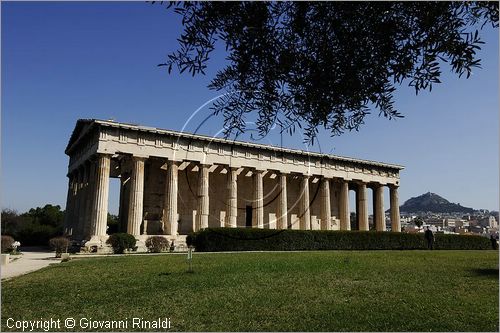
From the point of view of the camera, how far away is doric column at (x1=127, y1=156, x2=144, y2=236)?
36.5 m

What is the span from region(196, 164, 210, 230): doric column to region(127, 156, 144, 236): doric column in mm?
5496

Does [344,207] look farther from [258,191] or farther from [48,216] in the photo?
[48,216]

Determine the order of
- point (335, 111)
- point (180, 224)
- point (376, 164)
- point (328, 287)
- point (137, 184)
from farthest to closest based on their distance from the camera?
point (376, 164), point (180, 224), point (137, 184), point (328, 287), point (335, 111)

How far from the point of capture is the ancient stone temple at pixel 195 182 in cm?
3703

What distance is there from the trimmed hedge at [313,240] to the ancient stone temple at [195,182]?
218 cm

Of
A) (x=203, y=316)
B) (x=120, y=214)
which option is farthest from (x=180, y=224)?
(x=203, y=316)

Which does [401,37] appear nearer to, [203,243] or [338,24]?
[338,24]

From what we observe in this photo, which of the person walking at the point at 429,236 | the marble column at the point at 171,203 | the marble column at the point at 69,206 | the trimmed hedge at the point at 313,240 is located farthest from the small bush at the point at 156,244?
the person walking at the point at 429,236

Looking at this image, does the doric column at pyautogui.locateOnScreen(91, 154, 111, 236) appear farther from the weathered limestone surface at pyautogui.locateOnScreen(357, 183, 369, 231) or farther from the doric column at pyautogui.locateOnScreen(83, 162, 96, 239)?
the weathered limestone surface at pyautogui.locateOnScreen(357, 183, 369, 231)

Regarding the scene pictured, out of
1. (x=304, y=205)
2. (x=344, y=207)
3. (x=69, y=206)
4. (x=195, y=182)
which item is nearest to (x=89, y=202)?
(x=195, y=182)

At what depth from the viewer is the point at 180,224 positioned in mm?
43938

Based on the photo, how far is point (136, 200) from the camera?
122 ft

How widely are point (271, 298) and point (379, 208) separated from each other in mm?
47398

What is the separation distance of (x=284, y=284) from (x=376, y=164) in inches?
1808
